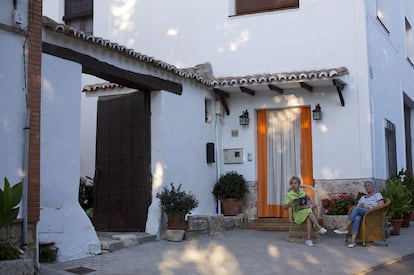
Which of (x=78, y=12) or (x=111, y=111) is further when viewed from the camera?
(x=78, y=12)

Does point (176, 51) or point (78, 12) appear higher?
point (78, 12)

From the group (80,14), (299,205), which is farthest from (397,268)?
(80,14)

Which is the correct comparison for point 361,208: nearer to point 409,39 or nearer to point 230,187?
point 230,187

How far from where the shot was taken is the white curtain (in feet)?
41.2

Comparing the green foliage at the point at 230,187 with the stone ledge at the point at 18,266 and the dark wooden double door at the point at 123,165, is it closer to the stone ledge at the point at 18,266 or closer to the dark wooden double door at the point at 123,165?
the dark wooden double door at the point at 123,165

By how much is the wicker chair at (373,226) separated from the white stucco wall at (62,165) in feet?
14.7

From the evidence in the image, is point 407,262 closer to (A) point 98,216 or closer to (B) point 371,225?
(B) point 371,225

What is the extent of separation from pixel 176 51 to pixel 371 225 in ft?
21.3

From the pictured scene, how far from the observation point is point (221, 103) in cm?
1295

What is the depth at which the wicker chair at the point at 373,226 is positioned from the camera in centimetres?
970

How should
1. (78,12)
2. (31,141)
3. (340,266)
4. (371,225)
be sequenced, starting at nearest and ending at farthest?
1. (31,141)
2. (340,266)
3. (371,225)
4. (78,12)


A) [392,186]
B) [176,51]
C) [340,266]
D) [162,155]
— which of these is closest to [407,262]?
[340,266]

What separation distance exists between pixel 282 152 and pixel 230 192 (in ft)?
4.90

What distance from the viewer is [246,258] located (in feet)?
27.9
